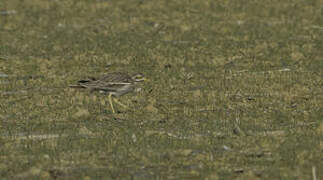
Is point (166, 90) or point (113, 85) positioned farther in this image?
point (166, 90)

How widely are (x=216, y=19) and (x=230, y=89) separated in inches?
354

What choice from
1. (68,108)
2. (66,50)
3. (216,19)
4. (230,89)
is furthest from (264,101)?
(216,19)

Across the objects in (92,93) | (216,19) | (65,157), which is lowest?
(65,157)

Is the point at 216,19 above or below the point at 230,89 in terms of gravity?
above

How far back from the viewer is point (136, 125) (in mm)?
15148

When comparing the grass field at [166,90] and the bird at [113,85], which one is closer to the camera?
the grass field at [166,90]

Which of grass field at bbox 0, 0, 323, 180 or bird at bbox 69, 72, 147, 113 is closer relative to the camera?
grass field at bbox 0, 0, 323, 180

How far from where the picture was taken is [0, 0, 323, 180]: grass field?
12570 mm

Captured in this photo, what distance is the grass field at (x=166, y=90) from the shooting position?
41.2 feet

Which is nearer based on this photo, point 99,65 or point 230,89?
point 230,89

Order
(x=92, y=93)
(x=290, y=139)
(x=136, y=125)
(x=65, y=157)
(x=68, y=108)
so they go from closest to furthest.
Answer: (x=65, y=157)
(x=290, y=139)
(x=136, y=125)
(x=68, y=108)
(x=92, y=93)

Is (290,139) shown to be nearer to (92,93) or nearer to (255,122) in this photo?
(255,122)

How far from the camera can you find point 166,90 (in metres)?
18.6

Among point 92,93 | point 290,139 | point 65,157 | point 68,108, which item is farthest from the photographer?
point 92,93
